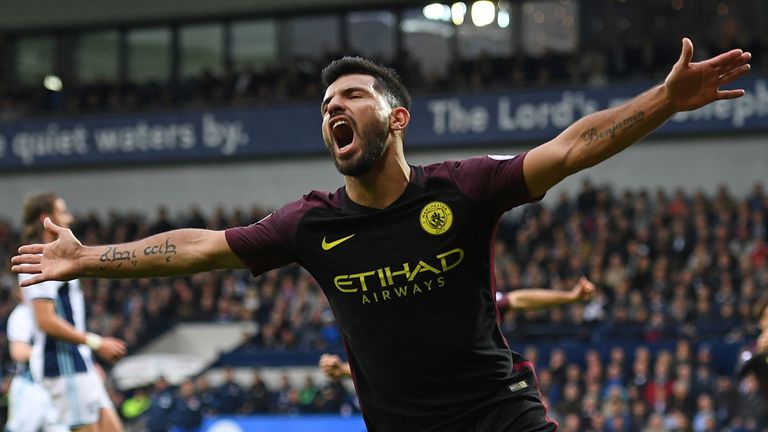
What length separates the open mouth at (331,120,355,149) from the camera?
446 cm

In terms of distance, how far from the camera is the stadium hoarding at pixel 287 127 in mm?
23547

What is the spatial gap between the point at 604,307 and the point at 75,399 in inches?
471

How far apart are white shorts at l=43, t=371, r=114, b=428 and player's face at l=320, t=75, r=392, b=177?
3.86 m

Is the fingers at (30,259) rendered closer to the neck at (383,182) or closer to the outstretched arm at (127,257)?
the outstretched arm at (127,257)

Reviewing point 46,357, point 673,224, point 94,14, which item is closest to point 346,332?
point 46,357

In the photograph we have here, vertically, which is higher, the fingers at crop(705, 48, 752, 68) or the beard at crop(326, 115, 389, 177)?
the fingers at crop(705, 48, 752, 68)

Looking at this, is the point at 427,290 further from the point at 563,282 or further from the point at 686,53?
the point at 563,282

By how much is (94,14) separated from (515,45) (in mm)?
10505

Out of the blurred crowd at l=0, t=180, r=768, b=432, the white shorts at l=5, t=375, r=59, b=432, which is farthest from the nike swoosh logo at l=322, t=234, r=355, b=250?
the blurred crowd at l=0, t=180, r=768, b=432

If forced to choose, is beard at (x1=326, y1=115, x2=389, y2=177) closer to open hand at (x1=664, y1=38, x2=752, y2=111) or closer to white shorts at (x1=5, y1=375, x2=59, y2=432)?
open hand at (x1=664, y1=38, x2=752, y2=111)

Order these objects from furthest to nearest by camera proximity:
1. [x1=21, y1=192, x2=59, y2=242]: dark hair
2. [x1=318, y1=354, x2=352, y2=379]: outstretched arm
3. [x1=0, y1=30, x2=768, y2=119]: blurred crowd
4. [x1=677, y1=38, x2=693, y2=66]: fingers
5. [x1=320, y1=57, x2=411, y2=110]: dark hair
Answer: [x1=0, y1=30, x2=768, y2=119]: blurred crowd < [x1=21, y1=192, x2=59, y2=242]: dark hair < [x1=318, y1=354, x2=352, y2=379]: outstretched arm < [x1=320, y1=57, x2=411, y2=110]: dark hair < [x1=677, y1=38, x2=693, y2=66]: fingers

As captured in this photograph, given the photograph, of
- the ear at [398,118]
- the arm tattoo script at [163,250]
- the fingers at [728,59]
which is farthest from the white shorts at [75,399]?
the fingers at [728,59]

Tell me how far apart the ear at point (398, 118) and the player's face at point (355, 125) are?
3 cm

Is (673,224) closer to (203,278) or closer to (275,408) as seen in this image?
(275,408)
